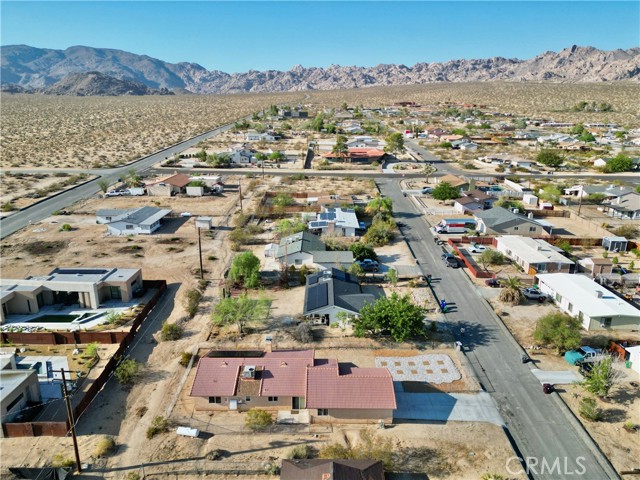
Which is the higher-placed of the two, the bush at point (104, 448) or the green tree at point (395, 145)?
the green tree at point (395, 145)

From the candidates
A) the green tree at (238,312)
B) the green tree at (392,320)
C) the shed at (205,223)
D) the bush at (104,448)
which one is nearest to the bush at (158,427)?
the bush at (104,448)

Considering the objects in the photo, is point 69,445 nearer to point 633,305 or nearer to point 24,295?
point 24,295

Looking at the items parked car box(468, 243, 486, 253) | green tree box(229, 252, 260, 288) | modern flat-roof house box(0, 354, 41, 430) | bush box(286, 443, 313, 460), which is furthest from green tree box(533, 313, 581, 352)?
modern flat-roof house box(0, 354, 41, 430)

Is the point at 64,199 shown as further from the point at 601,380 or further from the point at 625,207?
the point at 625,207

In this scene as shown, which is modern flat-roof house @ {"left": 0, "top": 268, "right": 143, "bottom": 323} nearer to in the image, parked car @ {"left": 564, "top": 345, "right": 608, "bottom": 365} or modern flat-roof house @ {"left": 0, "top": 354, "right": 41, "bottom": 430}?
modern flat-roof house @ {"left": 0, "top": 354, "right": 41, "bottom": 430}

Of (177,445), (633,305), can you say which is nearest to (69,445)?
(177,445)

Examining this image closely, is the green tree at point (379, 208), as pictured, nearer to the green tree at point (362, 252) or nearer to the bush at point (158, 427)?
the green tree at point (362, 252)

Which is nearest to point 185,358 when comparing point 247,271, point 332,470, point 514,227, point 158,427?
point 158,427
